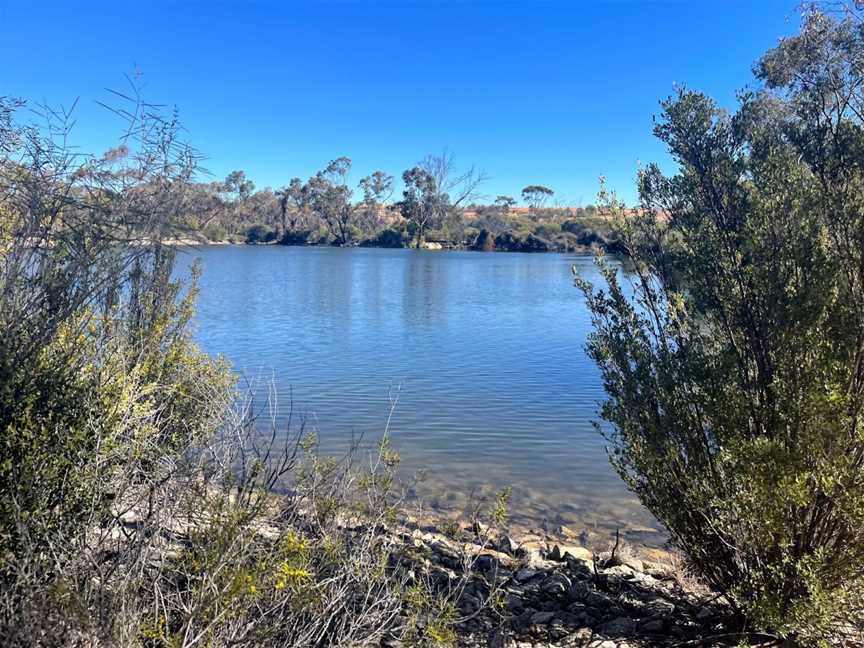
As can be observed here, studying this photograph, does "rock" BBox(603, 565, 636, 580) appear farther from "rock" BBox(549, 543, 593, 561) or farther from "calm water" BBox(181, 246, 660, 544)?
"calm water" BBox(181, 246, 660, 544)

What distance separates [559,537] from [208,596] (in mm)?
4636

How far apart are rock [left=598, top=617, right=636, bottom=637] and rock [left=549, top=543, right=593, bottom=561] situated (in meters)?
1.58

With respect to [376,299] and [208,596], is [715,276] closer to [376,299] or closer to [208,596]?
[208,596]

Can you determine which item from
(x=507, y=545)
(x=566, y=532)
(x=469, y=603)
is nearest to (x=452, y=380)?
(x=566, y=532)

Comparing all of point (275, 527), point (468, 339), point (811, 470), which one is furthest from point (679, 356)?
point (468, 339)

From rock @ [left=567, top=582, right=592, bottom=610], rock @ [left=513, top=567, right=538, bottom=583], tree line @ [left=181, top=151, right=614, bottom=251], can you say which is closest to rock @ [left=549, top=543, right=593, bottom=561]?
rock @ [left=513, top=567, right=538, bottom=583]

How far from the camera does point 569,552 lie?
5.55 m

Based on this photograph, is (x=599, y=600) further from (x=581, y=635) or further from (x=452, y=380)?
(x=452, y=380)

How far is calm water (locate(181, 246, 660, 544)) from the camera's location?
7594 millimetres

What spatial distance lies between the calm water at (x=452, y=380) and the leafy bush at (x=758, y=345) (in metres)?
2.20

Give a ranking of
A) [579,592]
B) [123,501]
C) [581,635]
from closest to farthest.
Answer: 1. [123,501]
2. [581,635]
3. [579,592]

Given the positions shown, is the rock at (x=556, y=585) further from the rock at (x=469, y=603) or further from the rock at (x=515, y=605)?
the rock at (x=469, y=603)

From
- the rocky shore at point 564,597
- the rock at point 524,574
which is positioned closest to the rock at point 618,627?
the rocky shore at point 564,597

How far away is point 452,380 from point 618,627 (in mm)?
9055
